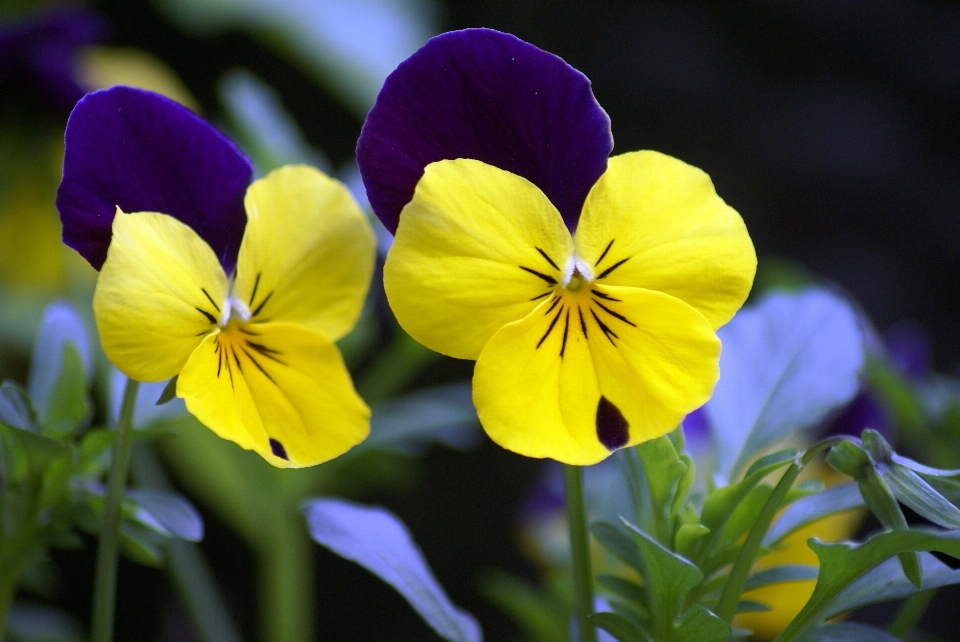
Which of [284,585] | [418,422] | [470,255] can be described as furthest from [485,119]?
[284,585]

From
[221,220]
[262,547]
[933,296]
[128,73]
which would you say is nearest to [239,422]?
[221,220]

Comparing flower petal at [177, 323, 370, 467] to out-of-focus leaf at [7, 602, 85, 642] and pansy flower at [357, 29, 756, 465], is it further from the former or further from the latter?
out-of-focus leaf at [7, 602, 85, 642]

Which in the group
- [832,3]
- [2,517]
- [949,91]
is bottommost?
[2,517]

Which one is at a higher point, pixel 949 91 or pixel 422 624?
pixel 949 91

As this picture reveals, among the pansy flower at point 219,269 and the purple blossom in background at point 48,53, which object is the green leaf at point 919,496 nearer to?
the pansy flower at point 219,269

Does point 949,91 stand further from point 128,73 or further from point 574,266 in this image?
point 574,266

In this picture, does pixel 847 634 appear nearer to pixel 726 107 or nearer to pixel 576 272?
pixel 576 272
